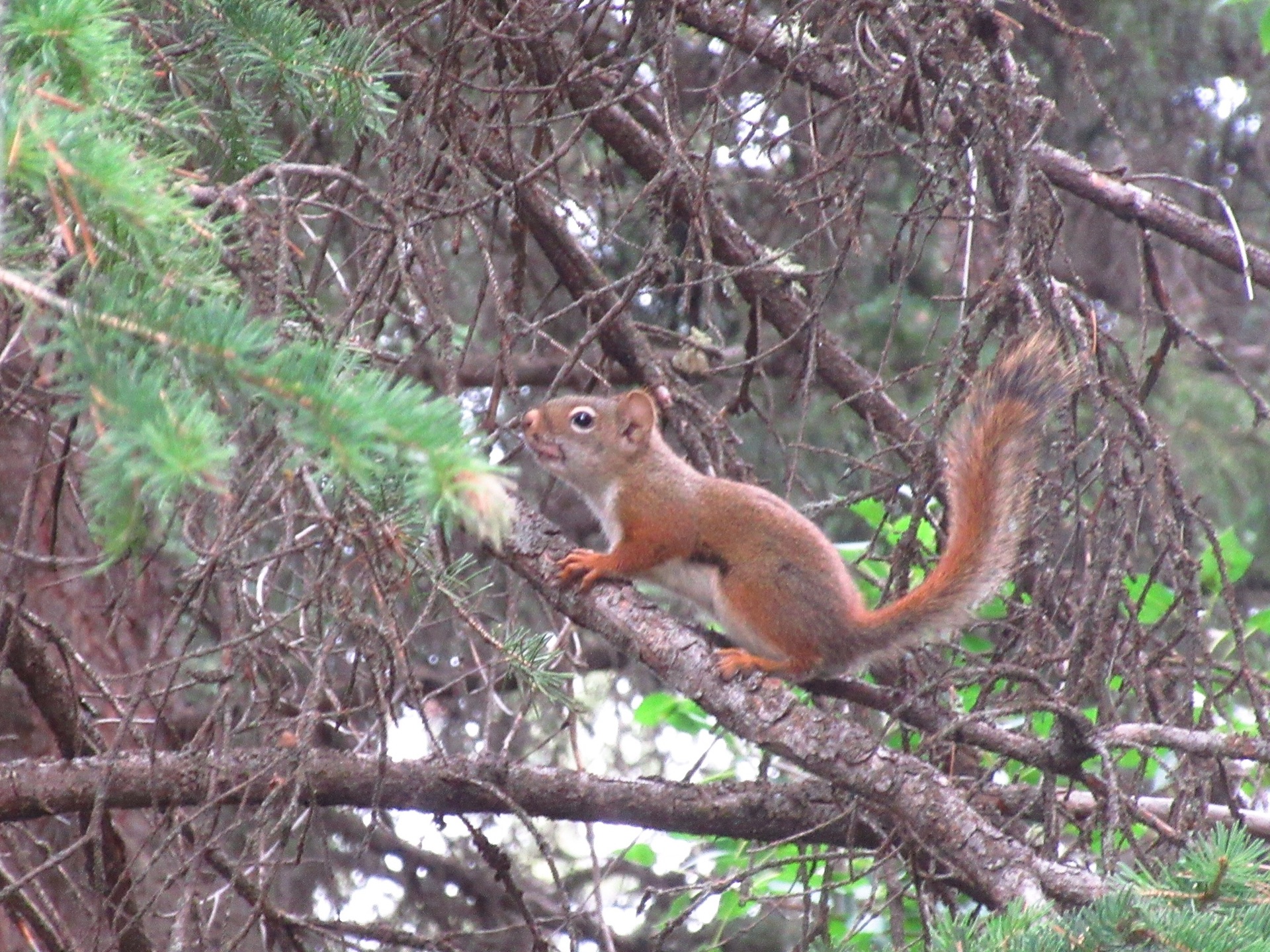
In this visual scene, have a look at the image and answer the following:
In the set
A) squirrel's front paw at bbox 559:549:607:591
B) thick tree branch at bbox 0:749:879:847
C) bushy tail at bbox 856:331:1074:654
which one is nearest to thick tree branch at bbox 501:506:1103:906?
squirrel's front paw at bbox 559:549:607:591

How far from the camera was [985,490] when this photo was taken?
2.52m

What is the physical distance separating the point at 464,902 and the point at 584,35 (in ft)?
9.10

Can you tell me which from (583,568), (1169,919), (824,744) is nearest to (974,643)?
(583,568)

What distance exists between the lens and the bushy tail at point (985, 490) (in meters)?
2.25

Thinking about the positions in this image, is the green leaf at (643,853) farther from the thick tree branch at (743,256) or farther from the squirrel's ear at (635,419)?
the thick tree branch at (743,256)

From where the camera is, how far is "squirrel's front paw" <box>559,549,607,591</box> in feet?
7.80

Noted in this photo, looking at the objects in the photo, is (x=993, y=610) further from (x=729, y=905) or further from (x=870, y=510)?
(x=729, y=905)

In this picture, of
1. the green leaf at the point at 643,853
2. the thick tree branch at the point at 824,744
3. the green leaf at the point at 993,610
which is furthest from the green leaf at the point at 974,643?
the thick tree branch at the point at 824,744

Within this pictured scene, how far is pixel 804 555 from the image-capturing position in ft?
9.88

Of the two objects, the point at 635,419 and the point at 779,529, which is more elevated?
the point at 635,419

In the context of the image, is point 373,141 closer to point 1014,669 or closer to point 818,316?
point 818,316

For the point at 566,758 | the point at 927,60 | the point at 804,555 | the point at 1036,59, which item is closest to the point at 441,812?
the point at 804,555

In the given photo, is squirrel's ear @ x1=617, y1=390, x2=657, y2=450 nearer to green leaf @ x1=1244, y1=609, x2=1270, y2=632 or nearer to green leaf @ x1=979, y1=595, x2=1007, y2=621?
green leaf @ x1=979, y1=595, x2=1007, y2=621

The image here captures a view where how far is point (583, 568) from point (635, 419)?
0.81 meters
